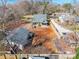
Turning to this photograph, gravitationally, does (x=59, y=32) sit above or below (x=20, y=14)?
below

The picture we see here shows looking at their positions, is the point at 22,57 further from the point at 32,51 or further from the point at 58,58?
the point at 58,58

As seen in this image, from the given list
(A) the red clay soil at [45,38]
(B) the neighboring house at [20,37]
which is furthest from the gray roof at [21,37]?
(A) the red clay soil at [45,38]

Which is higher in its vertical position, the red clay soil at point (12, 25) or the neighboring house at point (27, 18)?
the neighboring house at point (27, 18)

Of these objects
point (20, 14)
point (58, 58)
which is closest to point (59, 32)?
point (58, 58)

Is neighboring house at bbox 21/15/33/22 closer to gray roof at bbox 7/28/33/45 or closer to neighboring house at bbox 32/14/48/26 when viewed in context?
neighboring house at bbox 32/14/48/26

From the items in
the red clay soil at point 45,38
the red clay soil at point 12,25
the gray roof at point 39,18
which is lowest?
the red clay soil at point 45,38

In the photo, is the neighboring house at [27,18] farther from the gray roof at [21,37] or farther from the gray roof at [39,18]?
the gray roof at [21,37]

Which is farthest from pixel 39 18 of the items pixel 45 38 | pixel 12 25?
pixel 12 25
